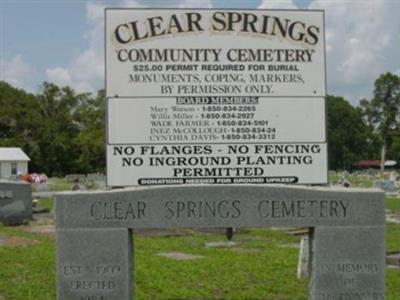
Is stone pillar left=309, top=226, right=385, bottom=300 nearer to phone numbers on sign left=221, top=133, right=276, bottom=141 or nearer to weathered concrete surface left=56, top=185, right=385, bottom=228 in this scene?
weathered concrete surface left=56, top=185, right=385, bottom=228

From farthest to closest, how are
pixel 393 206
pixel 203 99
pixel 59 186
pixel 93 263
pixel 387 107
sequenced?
pixel 387 107
pixel 59 186
pixel 393 206
pixel 203 99
pixel 93 263

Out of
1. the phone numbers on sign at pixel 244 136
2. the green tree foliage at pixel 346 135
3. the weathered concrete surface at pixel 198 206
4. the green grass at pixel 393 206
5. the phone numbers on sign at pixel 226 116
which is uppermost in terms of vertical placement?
the green tree foliage at pixel 346 135

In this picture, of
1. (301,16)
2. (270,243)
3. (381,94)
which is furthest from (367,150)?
(301,16)

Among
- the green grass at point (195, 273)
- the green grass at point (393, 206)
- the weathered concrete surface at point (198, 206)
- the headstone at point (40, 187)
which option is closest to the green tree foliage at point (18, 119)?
the headstone at point (40, 187)

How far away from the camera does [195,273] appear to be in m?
10.3

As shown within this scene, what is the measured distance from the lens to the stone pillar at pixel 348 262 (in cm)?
629

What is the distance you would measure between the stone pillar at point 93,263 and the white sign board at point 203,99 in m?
0.59

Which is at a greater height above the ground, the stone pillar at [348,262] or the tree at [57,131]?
the tree at [57,131]

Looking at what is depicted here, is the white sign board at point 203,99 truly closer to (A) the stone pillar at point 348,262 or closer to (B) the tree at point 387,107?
(A) the stone pillar at point 348,262

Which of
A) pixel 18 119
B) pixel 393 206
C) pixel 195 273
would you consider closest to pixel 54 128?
pixel 18 119

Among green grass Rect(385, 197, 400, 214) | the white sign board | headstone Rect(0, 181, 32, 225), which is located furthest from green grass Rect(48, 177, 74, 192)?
the white sign board

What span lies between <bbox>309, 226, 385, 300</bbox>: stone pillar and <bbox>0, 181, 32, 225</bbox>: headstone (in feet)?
46.9

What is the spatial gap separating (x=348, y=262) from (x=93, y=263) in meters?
2.37

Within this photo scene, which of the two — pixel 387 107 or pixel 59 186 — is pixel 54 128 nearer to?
pixel 59 186
